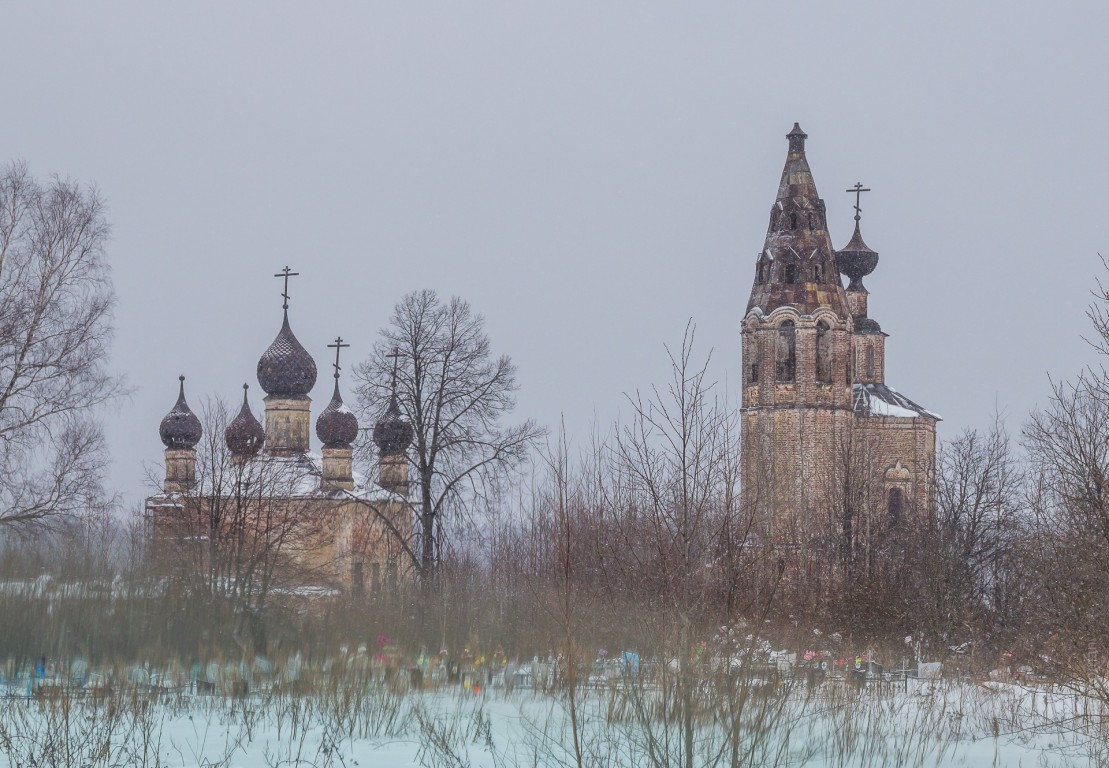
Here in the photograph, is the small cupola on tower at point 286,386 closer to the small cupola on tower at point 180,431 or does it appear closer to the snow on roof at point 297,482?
the snow on roof at point 297,482

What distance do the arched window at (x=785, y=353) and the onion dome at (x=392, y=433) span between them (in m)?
24.6

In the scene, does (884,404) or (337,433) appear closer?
(337,433)

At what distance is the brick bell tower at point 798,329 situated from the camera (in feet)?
179

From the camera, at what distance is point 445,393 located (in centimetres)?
3056

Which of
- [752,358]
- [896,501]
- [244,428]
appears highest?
[752,358]

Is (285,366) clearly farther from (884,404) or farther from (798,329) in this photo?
(884,404)

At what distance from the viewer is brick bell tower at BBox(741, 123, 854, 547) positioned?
179 ft

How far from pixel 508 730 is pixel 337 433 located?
2964 centimetres

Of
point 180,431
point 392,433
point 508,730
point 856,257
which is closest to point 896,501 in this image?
point 856,257

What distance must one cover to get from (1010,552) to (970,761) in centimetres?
1253

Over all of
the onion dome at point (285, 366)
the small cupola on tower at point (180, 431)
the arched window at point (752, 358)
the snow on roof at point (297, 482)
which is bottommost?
the snow on roof at point (297, 482)

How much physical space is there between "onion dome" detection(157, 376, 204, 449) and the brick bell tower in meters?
18.6

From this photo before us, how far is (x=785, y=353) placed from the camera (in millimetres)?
55250

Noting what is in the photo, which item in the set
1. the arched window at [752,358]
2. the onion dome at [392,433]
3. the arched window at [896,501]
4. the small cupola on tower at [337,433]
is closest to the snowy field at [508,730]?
the onion dome at [392,433]
